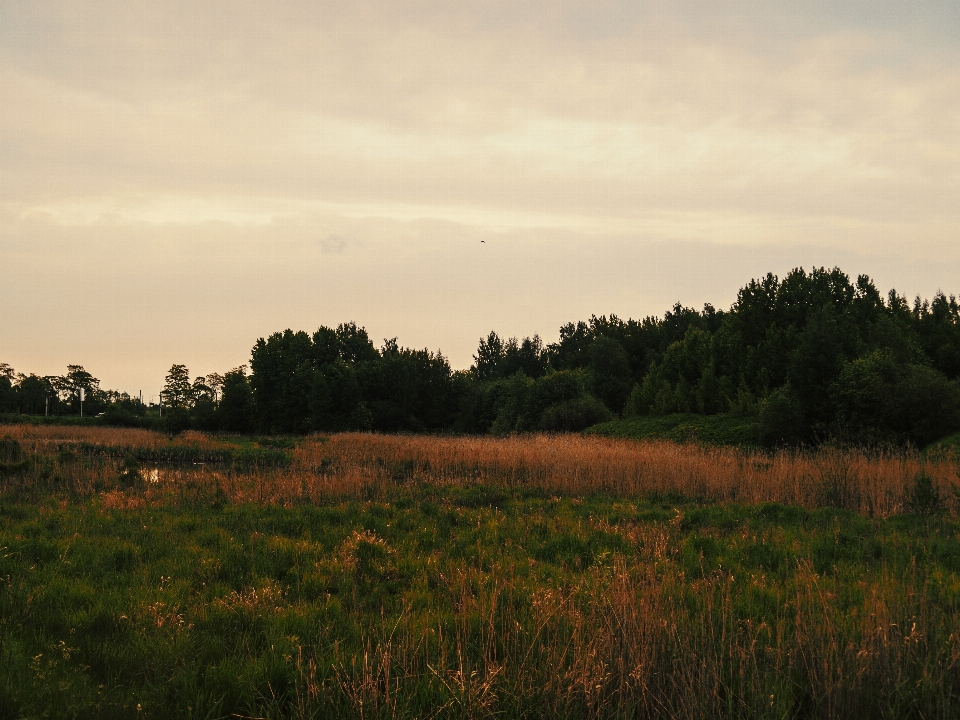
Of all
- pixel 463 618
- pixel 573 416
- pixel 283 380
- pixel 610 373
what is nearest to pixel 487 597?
pixel 463 618

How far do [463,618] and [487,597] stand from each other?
3.60 ft

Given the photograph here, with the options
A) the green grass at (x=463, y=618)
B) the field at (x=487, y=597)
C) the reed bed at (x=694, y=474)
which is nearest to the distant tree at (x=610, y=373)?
the reed bed at (x=694, y=474)

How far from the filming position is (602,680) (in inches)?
189

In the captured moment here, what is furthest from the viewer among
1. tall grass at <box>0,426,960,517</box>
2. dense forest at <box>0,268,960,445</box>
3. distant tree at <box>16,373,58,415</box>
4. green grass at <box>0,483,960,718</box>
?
distant tree at <box>16,373,58,415</box>

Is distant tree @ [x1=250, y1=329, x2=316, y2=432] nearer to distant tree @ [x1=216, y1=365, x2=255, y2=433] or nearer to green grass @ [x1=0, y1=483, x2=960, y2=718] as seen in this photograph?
distant tree @ [x1=216, y1=365, x2=255, y2=433]

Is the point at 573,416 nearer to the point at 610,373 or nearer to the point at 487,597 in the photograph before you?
the point at 610,373

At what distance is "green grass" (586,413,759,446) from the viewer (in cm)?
3400

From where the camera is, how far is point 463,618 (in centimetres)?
625

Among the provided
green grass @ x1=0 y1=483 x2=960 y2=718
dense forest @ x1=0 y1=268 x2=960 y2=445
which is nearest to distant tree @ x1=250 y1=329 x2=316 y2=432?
dense forest @ x1=0 y1=268 x2=960 y2=445

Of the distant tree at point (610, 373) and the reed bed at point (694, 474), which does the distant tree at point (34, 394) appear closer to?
the distant tree at point (610, 373)

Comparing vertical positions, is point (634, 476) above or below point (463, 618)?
below

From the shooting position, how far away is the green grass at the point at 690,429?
34.0 m

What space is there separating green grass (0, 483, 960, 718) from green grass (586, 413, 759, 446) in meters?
21.4

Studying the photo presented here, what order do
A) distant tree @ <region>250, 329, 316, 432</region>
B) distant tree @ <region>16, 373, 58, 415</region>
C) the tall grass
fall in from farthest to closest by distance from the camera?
1. distant tree @ <region>16, 373, 58, 415</region>
2. distant tree @ <region>250, 329, 316, 432</region>
3. the tall grass
